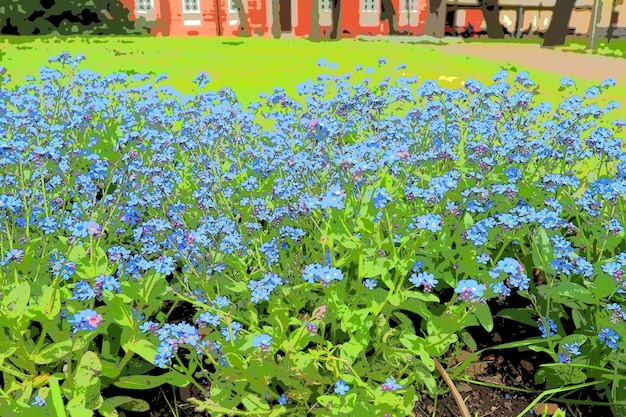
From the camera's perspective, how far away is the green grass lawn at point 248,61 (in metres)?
11.2

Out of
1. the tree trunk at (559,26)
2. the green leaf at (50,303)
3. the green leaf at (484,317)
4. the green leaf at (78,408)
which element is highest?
the tree trunk at (559,26)

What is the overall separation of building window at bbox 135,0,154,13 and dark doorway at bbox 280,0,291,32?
5.78 m

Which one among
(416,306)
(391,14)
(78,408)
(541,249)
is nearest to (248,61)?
(541,249)

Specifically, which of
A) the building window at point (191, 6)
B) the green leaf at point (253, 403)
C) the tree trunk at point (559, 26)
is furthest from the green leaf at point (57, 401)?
the building window at point (191, 6)

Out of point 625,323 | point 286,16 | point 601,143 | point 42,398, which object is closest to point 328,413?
point 42,398

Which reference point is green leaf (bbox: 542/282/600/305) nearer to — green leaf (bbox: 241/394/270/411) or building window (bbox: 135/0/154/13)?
green leaf (bbox: 241/394/270/411)

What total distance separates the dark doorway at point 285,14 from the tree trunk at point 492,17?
8541 mm

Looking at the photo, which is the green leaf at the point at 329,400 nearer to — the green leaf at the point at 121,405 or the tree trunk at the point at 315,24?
the green leaf at the point at 121,405

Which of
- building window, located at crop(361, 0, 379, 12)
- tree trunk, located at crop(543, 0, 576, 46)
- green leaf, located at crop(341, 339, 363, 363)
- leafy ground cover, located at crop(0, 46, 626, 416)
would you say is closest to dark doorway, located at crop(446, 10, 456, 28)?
building window, located at crop(361, 0, 379, 12)

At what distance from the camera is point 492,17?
81.6 ft

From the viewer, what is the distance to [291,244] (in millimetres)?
3213

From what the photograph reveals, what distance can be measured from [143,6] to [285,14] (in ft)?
20.7

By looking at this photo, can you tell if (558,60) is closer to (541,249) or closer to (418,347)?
(541,249)

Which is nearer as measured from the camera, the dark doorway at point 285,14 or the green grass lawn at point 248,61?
the green grass lawn at point 248,61
